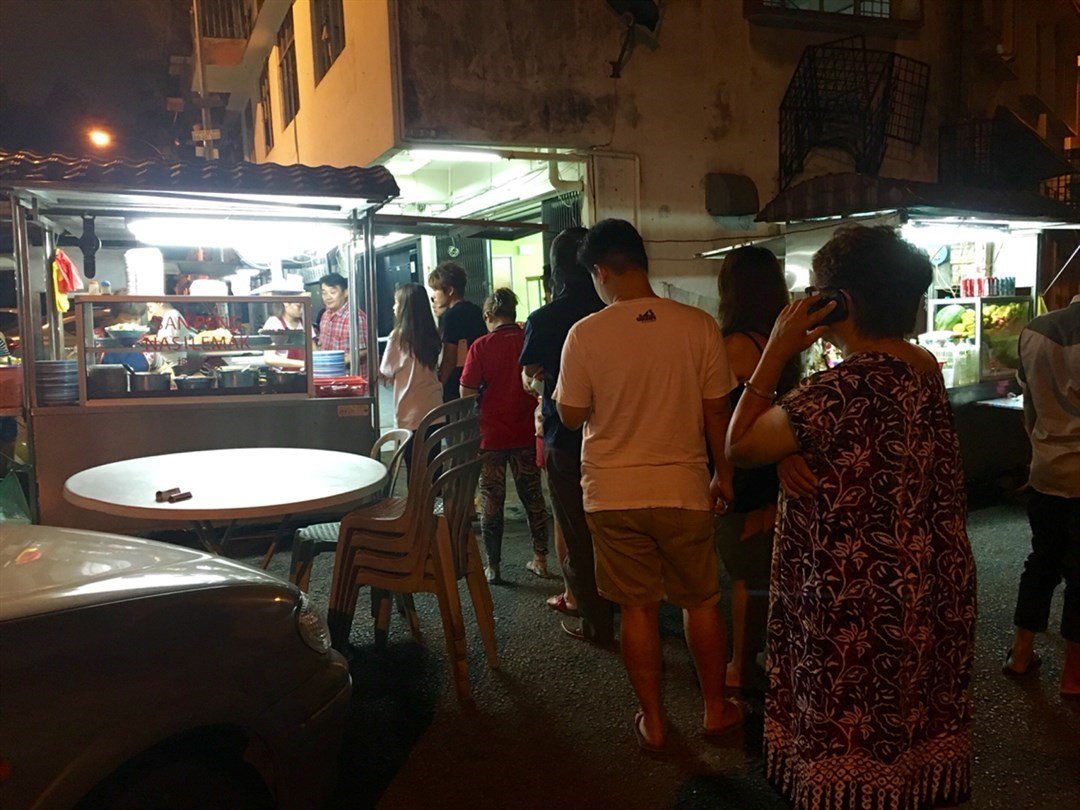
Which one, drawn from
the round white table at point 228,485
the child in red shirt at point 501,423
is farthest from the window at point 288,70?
the round white table at point 228,485

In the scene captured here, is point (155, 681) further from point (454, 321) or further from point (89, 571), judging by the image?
point (454, 321)

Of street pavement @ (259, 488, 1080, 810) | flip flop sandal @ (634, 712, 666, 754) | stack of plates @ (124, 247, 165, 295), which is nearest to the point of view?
street pavement @ (259, 488, 1080, 810)

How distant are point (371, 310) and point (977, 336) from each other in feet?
17.7

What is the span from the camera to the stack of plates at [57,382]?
219 inches

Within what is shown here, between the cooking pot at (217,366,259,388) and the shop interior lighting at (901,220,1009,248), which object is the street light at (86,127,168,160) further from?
the shop interior lighting at (901,220,1009,248)

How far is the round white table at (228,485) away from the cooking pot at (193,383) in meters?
1.45

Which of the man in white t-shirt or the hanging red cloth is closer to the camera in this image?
the man in white t-shirt

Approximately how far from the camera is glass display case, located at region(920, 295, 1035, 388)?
7430mm

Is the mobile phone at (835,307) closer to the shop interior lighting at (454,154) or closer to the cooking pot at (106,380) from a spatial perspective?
the cooking pot at (106,380)

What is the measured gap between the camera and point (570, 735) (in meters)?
3.37

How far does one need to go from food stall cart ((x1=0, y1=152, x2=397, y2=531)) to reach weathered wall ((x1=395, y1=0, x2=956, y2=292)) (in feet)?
5.03

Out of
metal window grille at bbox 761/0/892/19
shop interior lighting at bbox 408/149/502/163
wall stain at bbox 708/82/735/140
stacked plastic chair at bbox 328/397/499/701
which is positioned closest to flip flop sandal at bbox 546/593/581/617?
stacked plastic chair at bbox 328/397/499/701

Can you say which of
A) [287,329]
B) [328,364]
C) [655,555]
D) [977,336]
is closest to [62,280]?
[287,329]

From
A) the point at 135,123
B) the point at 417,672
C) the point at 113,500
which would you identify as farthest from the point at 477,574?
the point at 135,123
